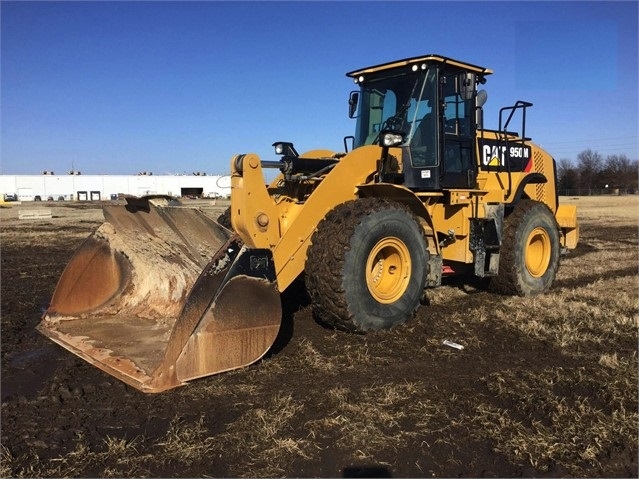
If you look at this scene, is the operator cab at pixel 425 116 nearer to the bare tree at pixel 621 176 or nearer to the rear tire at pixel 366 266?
the rear tire at pixel 366 266

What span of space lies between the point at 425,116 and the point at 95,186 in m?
98.8

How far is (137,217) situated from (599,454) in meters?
4.90

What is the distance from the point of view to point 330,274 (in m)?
4.97

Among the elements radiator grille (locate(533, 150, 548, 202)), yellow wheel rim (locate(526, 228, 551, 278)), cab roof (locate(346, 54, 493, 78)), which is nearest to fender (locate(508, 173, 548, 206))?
radiator grille (locate(533, 150, 548, 202))

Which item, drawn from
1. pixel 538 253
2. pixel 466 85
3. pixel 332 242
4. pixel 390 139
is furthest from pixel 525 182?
pixel 332 242

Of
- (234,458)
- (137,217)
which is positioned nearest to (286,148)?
(137,217)

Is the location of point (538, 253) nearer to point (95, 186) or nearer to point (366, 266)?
point (366, 266)

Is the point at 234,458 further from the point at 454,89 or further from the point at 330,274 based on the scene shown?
the point at 454,89

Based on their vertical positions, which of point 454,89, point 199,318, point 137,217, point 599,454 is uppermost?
point 454,89

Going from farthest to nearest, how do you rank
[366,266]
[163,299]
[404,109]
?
[404,109] → [163,299] → [366,266]

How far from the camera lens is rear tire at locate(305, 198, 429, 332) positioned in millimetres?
5020

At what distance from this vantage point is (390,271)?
583 centimetres

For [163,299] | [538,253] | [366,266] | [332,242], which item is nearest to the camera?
[332,242]

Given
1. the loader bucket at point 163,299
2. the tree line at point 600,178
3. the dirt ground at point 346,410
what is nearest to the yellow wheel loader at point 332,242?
the loader bucket at point 163,299
